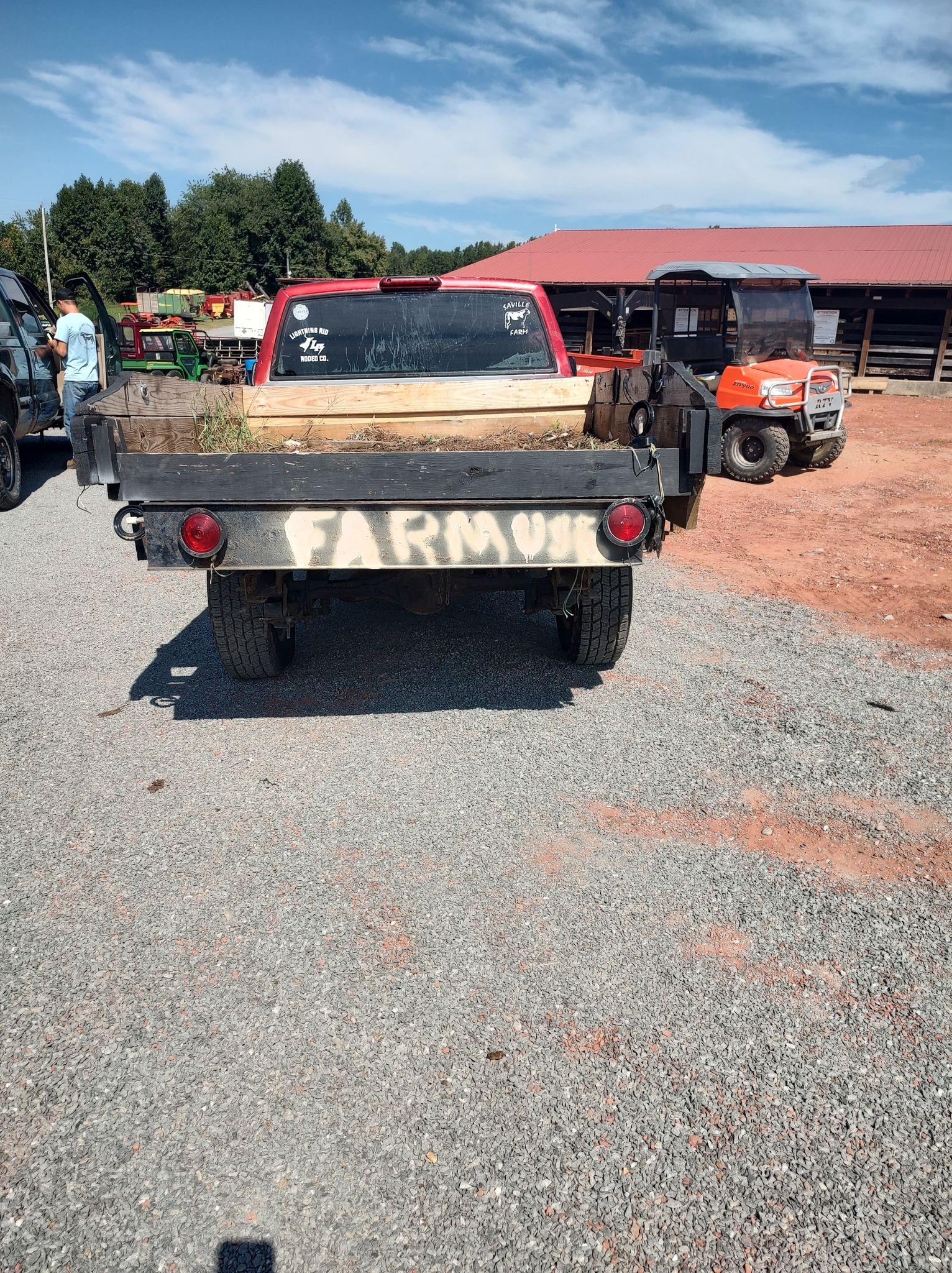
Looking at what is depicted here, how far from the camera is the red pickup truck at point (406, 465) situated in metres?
3.48

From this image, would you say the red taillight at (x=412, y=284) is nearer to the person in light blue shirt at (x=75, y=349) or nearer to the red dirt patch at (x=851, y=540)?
the red dirt patch at (x=851, y=540)

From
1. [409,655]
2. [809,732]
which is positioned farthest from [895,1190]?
[409,655]

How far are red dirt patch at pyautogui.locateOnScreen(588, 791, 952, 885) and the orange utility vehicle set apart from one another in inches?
309

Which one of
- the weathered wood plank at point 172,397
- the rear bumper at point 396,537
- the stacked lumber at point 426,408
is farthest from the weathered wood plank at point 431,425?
the rear bumper at point 396,537

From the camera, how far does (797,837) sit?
3.33 meters

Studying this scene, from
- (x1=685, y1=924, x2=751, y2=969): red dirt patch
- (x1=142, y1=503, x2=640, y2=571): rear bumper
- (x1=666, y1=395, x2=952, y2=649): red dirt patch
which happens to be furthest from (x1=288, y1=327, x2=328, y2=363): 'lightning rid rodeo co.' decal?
(x1=685, y1=924, x2=751, y2=969): red dirt patch

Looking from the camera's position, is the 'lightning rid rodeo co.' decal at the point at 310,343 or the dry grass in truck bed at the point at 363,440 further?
the 'lightning rid rodeo co.' decal at the point at 310,343

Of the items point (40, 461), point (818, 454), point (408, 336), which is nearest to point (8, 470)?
point (40, 461)

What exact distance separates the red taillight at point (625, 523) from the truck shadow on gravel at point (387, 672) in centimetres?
118

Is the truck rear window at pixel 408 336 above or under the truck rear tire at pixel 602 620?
above

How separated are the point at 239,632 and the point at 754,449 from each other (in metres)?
8.56

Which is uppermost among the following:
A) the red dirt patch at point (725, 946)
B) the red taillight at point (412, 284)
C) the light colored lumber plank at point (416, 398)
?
the red taillight at point (412, 284)

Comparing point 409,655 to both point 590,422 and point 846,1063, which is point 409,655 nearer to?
point 590,422

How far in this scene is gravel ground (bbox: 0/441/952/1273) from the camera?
1.92 meters
